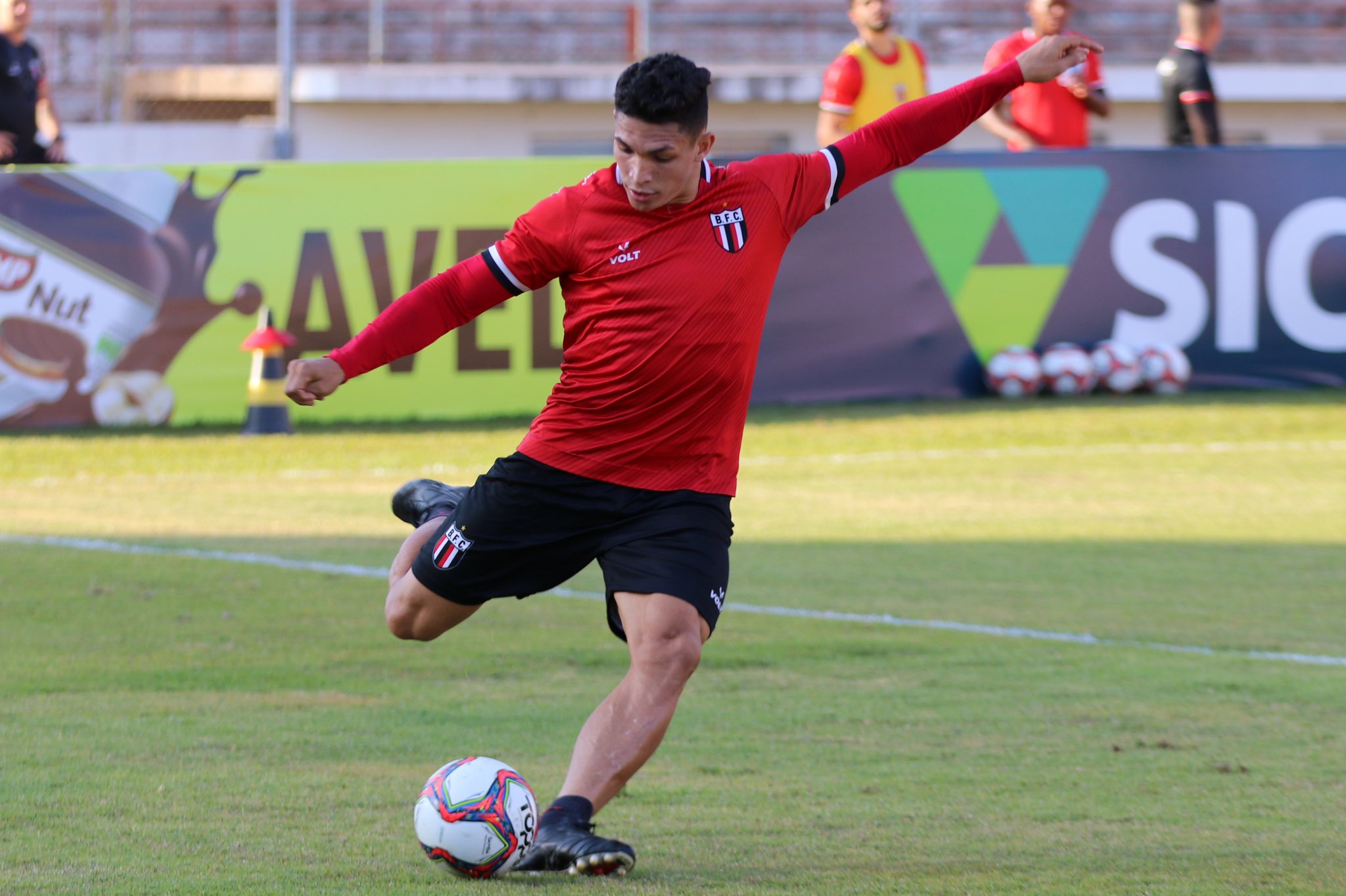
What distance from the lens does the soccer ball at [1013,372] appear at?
47.4 ft

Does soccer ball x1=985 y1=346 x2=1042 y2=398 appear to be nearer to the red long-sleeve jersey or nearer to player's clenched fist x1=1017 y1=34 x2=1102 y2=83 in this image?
player's clenched fist x1=1017 y1=34 x2=1102 y2=83

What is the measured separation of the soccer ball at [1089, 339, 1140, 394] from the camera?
14.6 m

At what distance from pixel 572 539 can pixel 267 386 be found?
893cm

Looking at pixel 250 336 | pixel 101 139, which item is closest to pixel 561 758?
pixel 250 336

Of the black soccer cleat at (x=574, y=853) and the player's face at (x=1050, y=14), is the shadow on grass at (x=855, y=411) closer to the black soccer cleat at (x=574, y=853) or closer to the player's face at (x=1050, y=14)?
the player's face at (x=1050, y=14)

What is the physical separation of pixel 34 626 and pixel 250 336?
5927mm

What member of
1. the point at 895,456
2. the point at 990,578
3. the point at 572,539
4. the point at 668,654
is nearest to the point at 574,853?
the point at 668,654

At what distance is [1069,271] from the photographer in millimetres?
14570

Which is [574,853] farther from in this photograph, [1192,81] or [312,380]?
[1192,81]

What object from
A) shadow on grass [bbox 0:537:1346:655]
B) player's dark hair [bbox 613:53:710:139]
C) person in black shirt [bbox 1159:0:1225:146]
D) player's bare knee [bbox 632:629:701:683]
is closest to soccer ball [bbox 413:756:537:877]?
player's bare knee [bbox 632:629:701:683]

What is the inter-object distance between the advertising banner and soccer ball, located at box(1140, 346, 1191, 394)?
4.6 inches

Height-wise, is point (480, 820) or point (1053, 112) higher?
point (1053, 112)

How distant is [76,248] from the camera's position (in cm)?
1316

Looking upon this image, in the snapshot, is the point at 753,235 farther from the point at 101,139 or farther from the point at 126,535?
the point at 101,139
